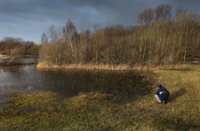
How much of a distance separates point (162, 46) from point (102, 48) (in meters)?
15.0

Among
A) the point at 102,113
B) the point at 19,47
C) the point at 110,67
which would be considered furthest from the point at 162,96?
the point at 19,47

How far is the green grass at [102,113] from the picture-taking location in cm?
Answer: 1630

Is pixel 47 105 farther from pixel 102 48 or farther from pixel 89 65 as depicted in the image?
pixel 102 48

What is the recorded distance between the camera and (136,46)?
6156 centimetres

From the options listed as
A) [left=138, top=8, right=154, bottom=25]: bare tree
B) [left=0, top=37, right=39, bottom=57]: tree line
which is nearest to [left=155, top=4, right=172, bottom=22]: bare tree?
[left=138, top=8, right=154, bottom=25]: bare tree

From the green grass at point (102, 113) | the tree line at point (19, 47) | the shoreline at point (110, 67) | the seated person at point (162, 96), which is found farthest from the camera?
the tree line at point (19, 47)

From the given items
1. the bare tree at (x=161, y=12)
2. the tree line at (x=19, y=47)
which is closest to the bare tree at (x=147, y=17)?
the bare tree at (x=161, y=12)

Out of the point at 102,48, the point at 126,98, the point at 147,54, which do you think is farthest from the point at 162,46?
the point at 126,98

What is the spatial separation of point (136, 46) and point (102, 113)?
43934 millimetres

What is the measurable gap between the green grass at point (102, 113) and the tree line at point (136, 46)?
33034 millimetres

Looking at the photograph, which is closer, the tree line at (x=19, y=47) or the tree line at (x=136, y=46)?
the tree line at (x=136, y=46)

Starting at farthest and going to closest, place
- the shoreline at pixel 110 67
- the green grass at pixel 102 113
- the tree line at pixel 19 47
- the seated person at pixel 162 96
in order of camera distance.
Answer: the tree line at pixel 19 47
the shoreline at pixel 110 67
the seated person at pixel 162 96
the green grass at pixel 102 113

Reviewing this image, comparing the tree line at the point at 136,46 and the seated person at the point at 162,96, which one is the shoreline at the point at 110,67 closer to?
the tree line at the point at 136,46

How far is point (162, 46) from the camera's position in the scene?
192 feet
